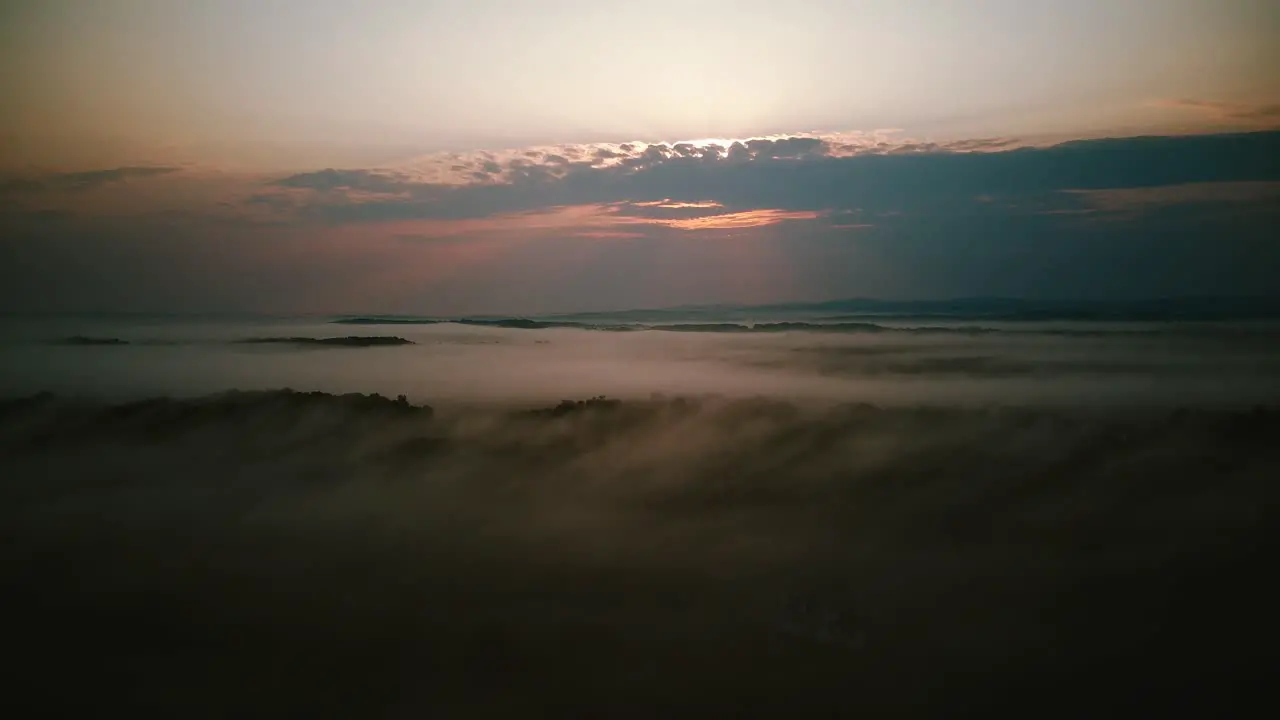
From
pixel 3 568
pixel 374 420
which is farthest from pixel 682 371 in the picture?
pixel 3 568

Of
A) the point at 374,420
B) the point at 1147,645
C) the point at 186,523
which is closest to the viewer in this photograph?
the point at 1147,645

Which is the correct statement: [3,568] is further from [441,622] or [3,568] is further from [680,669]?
[680,669]

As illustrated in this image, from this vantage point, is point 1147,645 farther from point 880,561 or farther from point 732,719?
point 732,719

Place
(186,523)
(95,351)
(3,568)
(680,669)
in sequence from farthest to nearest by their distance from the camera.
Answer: (95,351), (186,523), (3,568), (680,669)

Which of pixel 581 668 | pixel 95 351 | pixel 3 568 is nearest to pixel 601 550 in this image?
Result: pixel 581 668

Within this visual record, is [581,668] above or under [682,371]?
above

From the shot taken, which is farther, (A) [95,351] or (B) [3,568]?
(A) [95,351]

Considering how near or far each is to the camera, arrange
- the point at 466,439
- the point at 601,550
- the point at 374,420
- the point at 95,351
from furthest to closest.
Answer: the point at 95,351 → the point at 374,420 → the point at 466,439 → the point at 601,550
